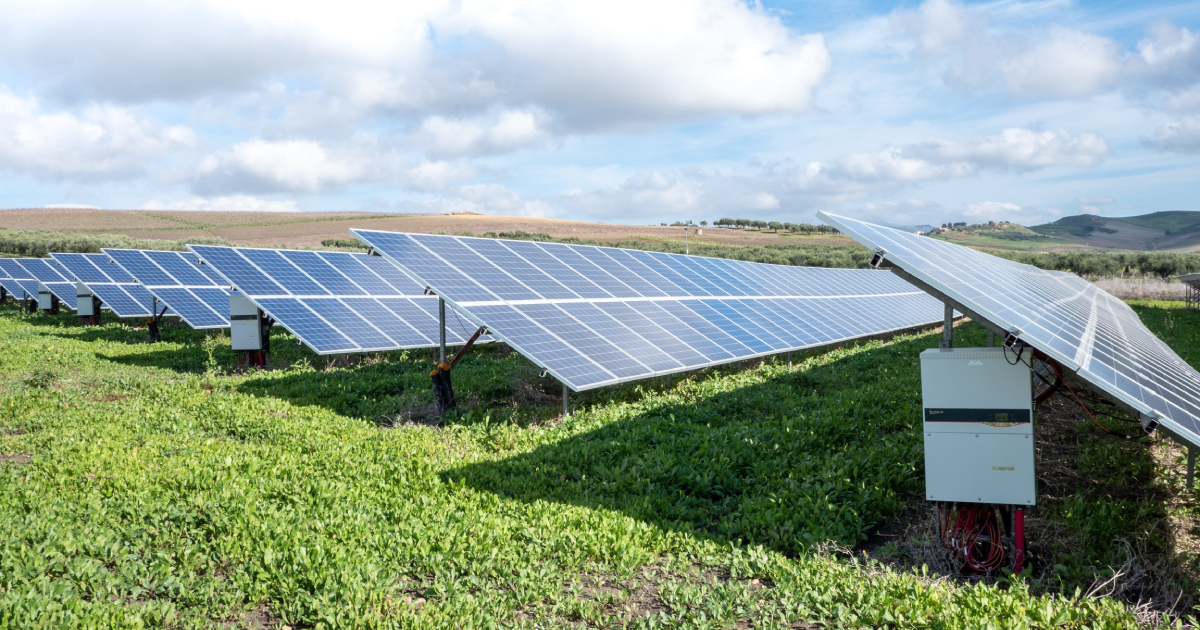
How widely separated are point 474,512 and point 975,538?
4193mm

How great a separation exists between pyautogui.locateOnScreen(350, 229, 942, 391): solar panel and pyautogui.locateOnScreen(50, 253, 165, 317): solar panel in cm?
1408

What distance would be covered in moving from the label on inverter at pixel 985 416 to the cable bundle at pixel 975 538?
0.71m

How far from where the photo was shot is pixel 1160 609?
194 inches

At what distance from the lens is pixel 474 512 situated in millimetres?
6590

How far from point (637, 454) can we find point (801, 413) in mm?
2988

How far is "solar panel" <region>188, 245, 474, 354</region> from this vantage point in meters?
15.0

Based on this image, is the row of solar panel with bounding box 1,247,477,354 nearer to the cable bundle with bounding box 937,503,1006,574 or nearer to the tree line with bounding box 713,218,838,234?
the cable bundle with bounding box 937,503,1006,574

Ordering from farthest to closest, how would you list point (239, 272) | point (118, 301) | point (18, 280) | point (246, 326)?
point (18, 280) < point (118, 301) < point (239, 272) < point (246, 326)

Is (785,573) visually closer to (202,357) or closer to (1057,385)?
(1057,385)

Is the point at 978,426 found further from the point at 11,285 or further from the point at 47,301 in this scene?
the point at 11,285

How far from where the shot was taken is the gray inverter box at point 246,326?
A: 1518 centimetres

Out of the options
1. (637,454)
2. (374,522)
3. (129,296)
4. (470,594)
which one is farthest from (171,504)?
(129,296)

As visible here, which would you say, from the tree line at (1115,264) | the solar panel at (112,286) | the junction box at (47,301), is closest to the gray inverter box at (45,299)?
the junction box at (47,301)

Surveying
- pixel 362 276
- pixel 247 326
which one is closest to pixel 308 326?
pixel 247 326
